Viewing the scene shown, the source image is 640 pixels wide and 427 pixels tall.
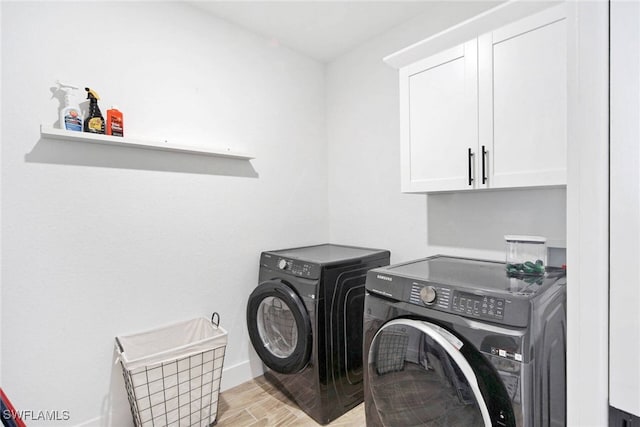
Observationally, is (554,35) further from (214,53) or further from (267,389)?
(267,389)

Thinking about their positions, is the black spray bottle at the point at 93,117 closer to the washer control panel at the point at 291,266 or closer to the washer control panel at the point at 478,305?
the washer control panel at the point at 291,266

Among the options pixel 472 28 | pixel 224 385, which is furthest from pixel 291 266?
pixel 472 28

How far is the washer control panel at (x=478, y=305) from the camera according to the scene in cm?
106

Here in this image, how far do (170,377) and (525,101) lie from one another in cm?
216

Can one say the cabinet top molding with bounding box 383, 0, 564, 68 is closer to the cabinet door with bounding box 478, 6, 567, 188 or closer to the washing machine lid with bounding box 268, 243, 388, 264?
the cabinet door with bounding box 478, 6, 567, 188

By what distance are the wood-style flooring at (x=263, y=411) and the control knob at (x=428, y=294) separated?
104 centimetres

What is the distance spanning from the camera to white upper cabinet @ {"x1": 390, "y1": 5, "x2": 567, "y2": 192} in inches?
50.1

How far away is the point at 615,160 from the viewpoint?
23.2 inches

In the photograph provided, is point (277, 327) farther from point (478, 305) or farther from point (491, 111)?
point (491, 111)

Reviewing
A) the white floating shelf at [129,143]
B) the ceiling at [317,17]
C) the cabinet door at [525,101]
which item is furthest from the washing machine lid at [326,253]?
the ceiling at [317,17]

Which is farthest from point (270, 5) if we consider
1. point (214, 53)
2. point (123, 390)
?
point (123, 390)

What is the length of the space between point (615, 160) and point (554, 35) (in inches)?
38.6

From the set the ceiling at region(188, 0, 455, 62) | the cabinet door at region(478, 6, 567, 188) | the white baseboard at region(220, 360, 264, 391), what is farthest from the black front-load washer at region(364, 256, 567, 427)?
the ceiling at region(188, 0, 455, 62)

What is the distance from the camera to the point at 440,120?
→ 164 cm
